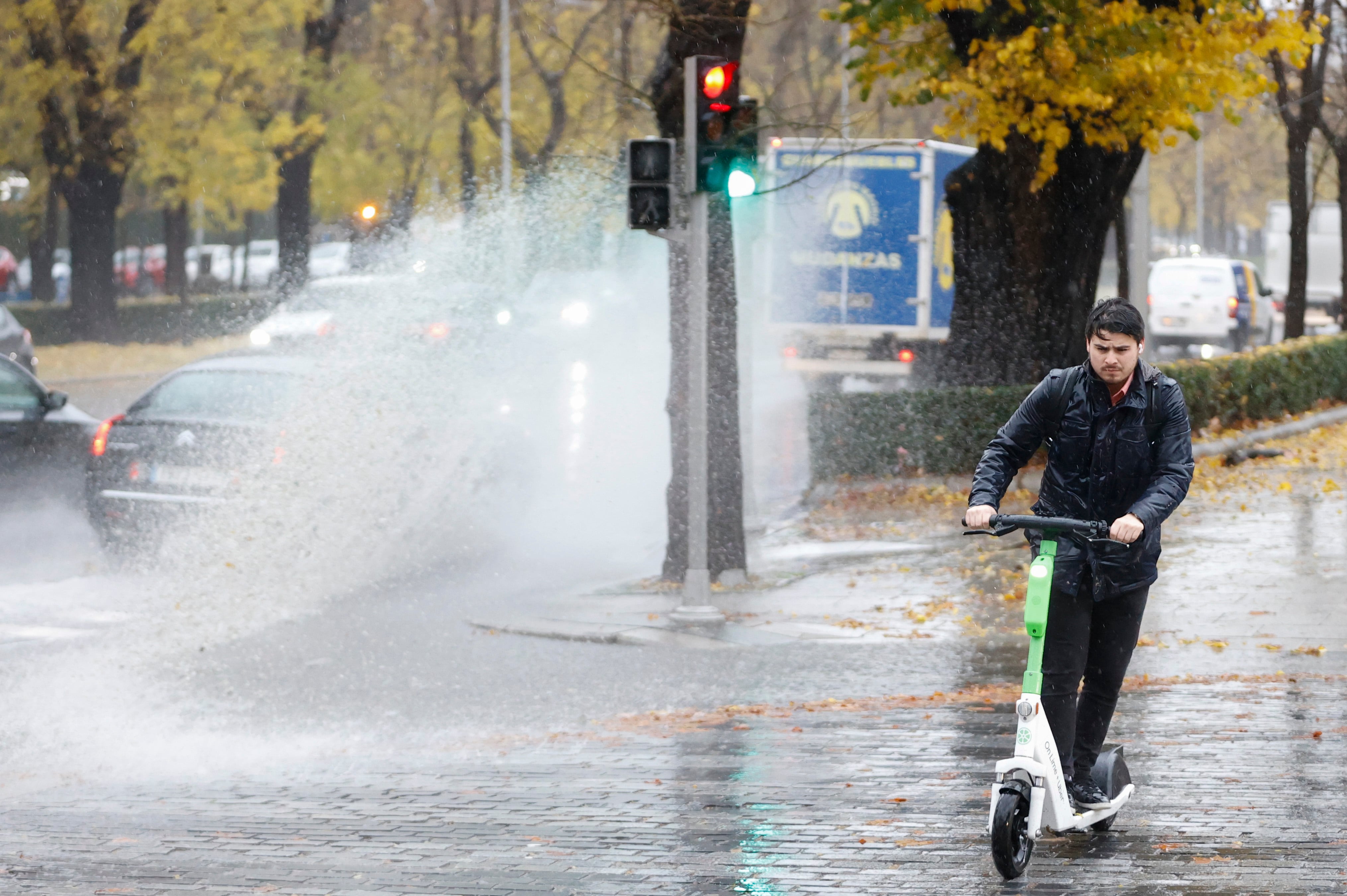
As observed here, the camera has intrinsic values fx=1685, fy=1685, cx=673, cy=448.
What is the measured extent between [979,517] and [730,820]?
1486mm

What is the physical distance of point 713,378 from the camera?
11531 millimetres

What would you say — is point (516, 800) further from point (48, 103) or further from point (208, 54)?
point (208, 54)

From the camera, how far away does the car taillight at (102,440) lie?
1164cm

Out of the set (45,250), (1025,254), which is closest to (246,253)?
(45,250)

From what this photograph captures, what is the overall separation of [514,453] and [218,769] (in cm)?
802

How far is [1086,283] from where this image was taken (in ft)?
51.1

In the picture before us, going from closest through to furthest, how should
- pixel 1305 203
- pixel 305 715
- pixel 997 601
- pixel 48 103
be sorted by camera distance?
pixel 305 715, pixel 997 601, pixel 1305 203, pixel 48 103

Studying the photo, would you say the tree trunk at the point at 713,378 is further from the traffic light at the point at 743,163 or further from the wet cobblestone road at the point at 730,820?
the wet cobblestone road at the point at 730,820

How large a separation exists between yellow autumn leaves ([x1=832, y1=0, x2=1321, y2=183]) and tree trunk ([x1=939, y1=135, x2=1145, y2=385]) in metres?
1.06

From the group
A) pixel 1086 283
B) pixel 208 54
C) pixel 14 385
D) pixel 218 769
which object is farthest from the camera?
pixel 208 54

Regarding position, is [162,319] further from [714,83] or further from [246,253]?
[714,83]

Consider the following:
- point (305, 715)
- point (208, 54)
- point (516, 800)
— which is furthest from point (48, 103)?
point (516, 800)

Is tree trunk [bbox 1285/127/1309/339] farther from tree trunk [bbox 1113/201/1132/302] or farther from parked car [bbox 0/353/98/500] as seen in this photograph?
parked car [bbox 0/353/98/500]

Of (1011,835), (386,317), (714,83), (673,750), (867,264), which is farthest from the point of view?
(867,264)
